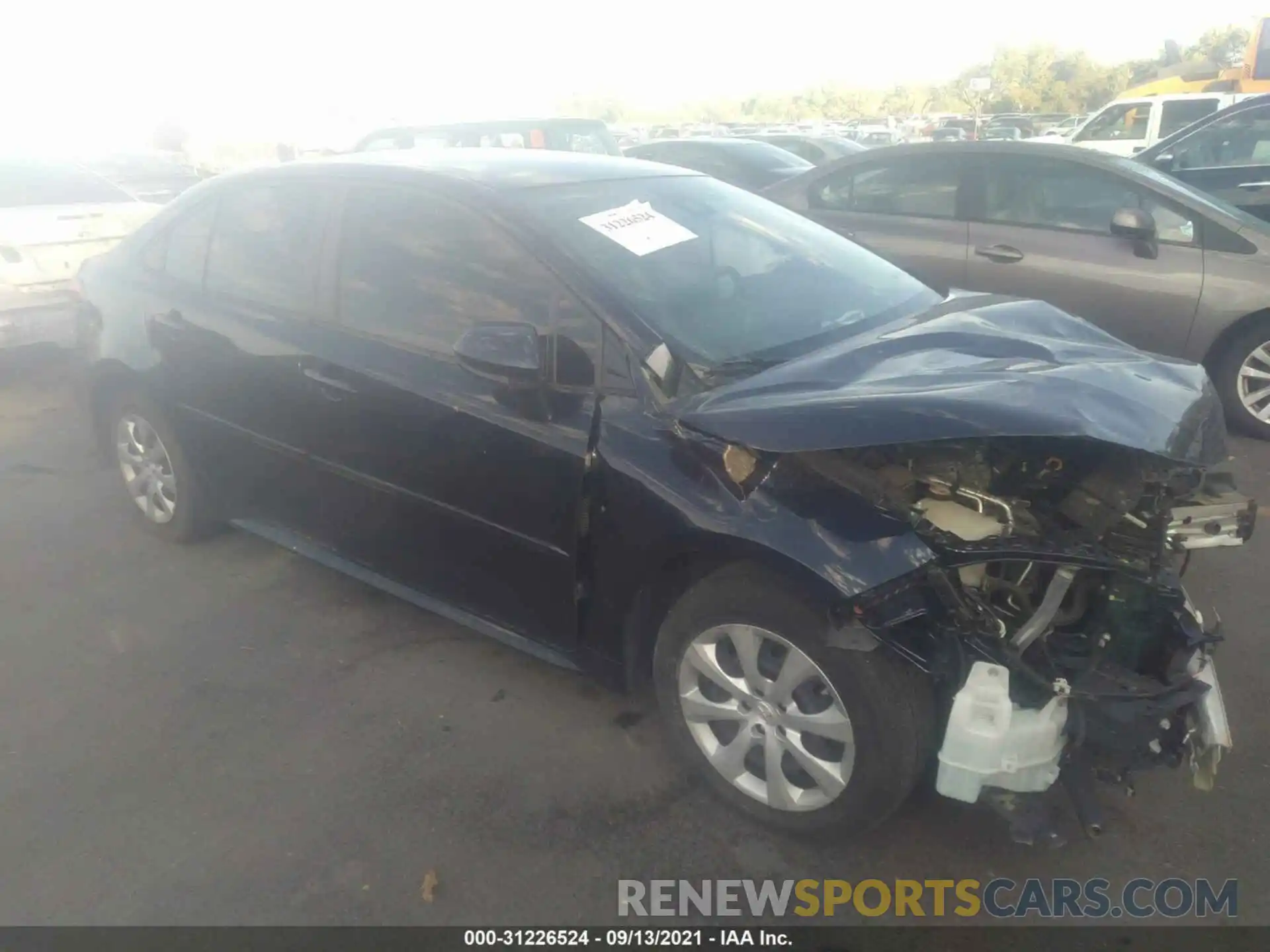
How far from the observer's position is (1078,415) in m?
2.28

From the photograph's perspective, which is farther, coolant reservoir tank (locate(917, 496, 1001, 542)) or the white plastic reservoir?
coolant reservoir tank (locate(917, 496, 1001, 542))

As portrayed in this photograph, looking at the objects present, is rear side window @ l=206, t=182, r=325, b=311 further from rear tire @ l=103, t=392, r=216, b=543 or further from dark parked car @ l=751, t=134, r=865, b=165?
dark parked car @ l=751, t=134, r=865, b=165

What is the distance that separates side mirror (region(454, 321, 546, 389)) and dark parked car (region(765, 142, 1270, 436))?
296 cm

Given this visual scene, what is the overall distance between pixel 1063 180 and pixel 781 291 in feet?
11.3

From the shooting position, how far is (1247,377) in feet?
17.9

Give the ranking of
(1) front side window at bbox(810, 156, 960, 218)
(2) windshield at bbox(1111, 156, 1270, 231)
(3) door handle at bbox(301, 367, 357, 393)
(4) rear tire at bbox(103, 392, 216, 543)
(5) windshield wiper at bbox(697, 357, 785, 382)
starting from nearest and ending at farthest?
(5) windshield wiper at bbox(697, 357, 785, 382), (3) door handle at bbox(301, 367, 357, 393), (4) rear tire at bbox(103, 392, 216, 543), (2) windshield at bbox(1111, 156, 1270, 231), (1) front side window at bbox(810, 156, 960, 218)

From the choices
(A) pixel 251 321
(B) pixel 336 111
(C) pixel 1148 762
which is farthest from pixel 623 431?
(B) pixel 336 111

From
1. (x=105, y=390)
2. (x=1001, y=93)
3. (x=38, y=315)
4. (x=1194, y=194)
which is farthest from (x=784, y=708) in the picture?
(x=1001, y=93)

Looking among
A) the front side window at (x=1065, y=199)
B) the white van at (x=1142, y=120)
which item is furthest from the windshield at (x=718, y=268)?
the white van at (x=1142, y=120)

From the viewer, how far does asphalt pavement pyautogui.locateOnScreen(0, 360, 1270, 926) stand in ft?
8.44

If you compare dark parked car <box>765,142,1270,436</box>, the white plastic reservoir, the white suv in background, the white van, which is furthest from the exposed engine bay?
the white van

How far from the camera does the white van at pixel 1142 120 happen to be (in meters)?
14.1

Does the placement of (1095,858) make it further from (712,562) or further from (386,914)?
(386,914)

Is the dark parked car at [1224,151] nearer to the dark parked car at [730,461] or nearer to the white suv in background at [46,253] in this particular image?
the dark parked car at [730,461]
